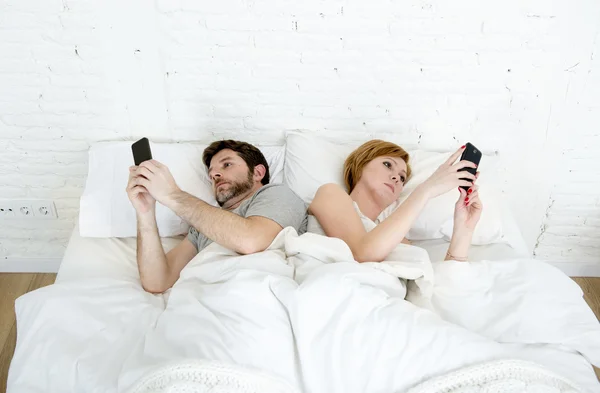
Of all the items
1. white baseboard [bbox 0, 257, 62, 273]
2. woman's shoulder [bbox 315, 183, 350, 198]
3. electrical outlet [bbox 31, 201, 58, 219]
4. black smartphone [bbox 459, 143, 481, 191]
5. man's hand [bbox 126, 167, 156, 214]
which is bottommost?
white baseboard [bbox 0, 257, 62, 273]

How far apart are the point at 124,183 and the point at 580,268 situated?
2.11 m

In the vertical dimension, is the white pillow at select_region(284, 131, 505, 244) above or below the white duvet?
above

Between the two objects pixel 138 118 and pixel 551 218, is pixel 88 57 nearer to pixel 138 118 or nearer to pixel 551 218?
pixel 138 118

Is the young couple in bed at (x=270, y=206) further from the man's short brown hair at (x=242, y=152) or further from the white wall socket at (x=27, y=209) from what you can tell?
the white wall socket at (x=27, y=209)

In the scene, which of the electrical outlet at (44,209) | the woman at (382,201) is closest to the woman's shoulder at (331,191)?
the woman at (382,201)

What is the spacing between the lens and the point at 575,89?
195 centimetres

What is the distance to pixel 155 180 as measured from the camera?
4.87 ft

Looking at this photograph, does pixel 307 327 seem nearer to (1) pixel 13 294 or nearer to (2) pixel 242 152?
(2) pixel 242 152

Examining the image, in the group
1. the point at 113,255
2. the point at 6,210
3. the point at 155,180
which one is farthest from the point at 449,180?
the point at 6,210

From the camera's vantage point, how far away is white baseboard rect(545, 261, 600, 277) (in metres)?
2.41

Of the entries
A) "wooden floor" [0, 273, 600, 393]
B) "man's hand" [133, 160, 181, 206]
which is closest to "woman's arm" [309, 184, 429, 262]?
"man's hand" [133, 160, 181, 206]

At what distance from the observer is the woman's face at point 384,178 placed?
185cm

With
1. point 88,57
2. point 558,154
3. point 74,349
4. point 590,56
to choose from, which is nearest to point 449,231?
point 558,154

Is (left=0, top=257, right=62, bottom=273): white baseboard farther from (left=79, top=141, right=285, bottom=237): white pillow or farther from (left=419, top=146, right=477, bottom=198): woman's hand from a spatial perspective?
(left=419, top=146, right=477, bottom=198): woman's hand
